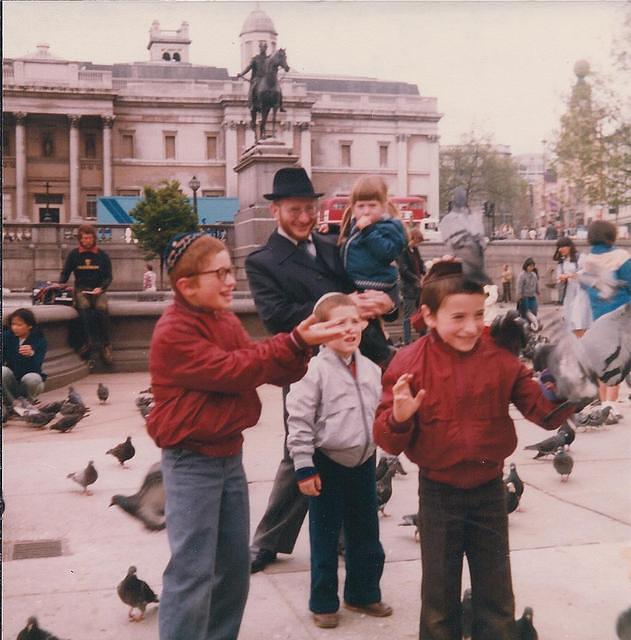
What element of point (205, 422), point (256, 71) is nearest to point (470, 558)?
point (205, 422)

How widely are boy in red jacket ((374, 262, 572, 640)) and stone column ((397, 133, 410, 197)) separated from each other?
50.1 meters

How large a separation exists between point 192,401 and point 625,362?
4.75 feet

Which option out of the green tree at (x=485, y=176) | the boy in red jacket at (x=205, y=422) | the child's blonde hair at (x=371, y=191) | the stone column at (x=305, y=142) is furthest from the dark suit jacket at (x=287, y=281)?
the stone column at (x=305, y=142)

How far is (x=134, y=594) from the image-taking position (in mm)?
4172

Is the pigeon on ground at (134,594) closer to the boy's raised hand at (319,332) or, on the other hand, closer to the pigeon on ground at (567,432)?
the boy's raised hand at (319,332)

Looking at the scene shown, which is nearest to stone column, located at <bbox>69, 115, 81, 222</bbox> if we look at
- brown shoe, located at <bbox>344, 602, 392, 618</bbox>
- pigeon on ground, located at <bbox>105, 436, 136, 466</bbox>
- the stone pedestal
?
the stone pedestal

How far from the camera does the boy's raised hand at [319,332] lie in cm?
323

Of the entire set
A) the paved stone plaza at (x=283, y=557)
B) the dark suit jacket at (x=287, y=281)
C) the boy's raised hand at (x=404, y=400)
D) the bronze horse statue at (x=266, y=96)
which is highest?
the bronze horse statue at (x=266, y=96)

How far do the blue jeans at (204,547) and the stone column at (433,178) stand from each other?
53700 millimetres

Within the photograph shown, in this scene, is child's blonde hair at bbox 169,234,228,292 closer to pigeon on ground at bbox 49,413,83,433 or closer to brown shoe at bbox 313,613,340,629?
brown shoe at bbox 313,613,340,629

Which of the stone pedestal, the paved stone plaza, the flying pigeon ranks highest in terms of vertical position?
the stone pedestal

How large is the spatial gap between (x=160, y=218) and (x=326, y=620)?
3275 centimetres

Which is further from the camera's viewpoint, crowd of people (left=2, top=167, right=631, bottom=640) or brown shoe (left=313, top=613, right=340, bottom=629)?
brown shoe (left=313, top=613, right=340, bottom=629)

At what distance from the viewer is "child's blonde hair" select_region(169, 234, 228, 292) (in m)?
3.49
